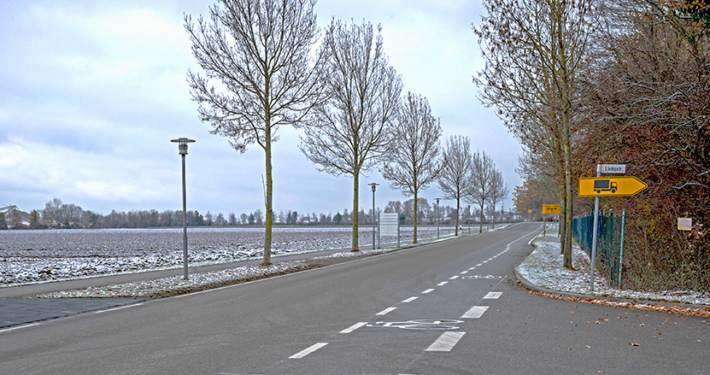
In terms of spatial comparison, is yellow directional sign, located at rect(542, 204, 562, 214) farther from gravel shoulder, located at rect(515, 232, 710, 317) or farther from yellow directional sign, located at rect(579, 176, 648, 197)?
yellow directional sign, located at rect(579, 176, 648, 197)

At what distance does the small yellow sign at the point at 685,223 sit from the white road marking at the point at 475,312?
4253mm

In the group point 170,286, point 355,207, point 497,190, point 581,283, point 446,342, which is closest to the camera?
point 446,342

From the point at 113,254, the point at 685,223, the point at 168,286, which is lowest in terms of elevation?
the point at 113,254

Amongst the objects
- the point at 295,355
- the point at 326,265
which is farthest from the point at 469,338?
the point at 326,265

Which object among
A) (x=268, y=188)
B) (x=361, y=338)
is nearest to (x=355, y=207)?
(x=268, y=188)

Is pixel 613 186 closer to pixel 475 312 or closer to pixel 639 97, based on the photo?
pixel 639 97

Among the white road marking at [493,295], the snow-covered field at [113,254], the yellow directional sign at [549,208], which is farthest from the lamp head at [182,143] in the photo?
the yellow directional sign at [549,208]

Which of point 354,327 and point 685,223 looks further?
point 685,223

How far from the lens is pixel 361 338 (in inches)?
289

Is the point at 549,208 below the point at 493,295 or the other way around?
the other way around

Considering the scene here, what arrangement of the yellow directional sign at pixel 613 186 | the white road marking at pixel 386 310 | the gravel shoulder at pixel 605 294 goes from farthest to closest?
the yellow directional sign at pixel 613 186, the gravel shoulder at pixel 605 294, the white road marking at pixel 386 310

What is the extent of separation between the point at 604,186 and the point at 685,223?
63.0 inches

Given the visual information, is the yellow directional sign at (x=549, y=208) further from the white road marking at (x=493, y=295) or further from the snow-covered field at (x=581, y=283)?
the white road marking at (x=493, y=295)

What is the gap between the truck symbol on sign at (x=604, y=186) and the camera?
37.0 ft
